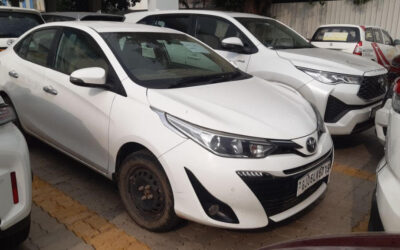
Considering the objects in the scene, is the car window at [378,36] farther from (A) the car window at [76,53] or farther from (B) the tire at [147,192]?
(B) the tire at [147,192]

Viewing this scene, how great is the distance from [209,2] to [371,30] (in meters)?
8.72

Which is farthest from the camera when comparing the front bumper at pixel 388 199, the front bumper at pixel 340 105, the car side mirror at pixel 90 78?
the front bumper at pixel 340 105

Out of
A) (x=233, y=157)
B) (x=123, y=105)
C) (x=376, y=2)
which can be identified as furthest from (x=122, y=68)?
(x=376, y=2)

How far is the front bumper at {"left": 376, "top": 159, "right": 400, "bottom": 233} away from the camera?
1.74 m

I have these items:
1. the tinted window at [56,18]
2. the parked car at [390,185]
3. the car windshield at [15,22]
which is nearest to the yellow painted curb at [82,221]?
the parked car at [390,185]

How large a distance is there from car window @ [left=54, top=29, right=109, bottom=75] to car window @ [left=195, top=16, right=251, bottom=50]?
7.69 ft

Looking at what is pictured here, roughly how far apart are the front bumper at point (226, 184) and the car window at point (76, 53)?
3.84 feet

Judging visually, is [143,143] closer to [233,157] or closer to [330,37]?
[233,157]

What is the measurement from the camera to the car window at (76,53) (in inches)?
121

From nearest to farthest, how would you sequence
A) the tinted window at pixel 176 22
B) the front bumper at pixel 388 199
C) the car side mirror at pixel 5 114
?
the front bumper at pixel 388 199 → the car side mirror at pixel 5 114 → the tinted window at pixel 176 22

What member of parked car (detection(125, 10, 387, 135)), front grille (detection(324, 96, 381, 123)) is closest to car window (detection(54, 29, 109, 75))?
parked car (detection(125, 10, 387, 135))

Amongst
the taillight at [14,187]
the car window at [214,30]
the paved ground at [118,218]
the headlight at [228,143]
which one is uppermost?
the car window at [214,30]

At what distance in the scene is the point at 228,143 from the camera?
7.42 feet

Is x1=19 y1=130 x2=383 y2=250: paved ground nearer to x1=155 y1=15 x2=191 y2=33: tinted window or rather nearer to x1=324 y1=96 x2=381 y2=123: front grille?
x1=324 y1=96 x2=381 y2=123: front grille
